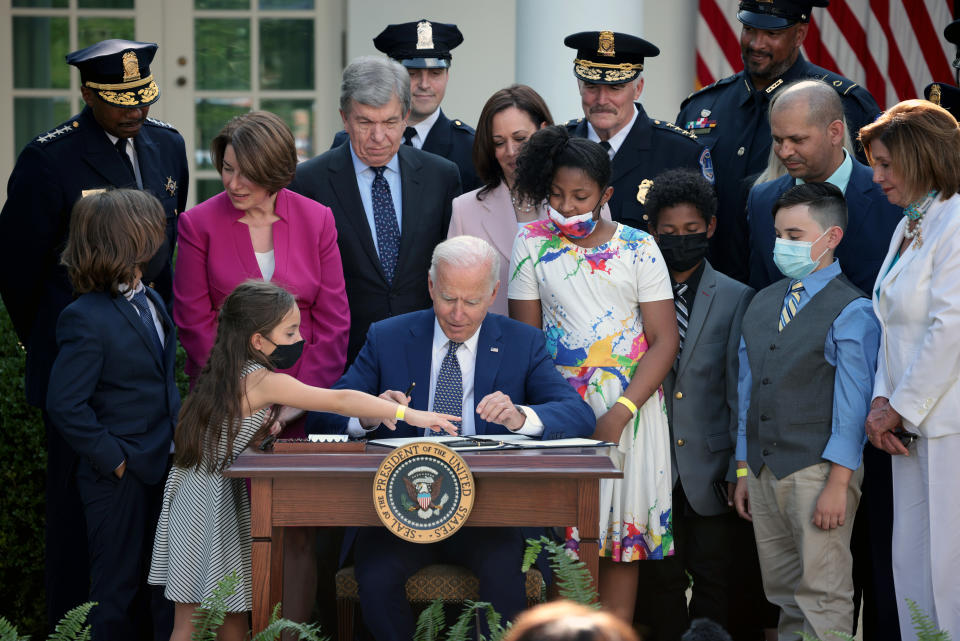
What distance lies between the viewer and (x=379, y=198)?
4367mm

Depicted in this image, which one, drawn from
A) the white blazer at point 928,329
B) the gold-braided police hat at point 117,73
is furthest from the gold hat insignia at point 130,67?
the white blazer at point 928,329

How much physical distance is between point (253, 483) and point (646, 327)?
1.43 meters

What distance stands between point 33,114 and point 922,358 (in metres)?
6.39

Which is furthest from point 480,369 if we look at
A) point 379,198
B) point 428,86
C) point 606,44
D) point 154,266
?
point 428,86

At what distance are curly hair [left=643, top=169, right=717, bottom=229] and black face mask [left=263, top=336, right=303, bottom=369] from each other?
1327mm

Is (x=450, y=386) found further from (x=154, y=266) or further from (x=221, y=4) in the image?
(x=221, y=4)

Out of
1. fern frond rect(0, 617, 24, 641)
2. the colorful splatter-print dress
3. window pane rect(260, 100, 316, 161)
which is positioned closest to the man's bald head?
the colorful splatter-print dress

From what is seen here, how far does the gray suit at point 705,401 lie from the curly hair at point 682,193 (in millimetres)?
303

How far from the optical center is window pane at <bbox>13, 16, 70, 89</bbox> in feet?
25.9

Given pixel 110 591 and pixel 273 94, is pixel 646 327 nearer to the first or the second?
pixel 110 591

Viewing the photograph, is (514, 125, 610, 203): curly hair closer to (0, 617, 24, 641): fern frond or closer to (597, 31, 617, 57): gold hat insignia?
(597, 31, 617, 57): gold hat insignia

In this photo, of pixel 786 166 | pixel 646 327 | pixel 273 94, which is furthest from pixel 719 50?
pixel 646 327

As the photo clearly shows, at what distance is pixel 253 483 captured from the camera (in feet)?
10.3

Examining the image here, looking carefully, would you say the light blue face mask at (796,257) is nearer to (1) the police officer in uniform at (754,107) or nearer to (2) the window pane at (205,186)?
(1) the police officer in uniform at (754,107)
